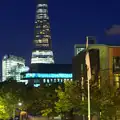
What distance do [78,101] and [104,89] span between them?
409 cm

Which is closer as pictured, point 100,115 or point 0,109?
point 100,115

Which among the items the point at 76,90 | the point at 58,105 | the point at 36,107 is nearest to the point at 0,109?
the point at 36,107

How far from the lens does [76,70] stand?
87438 mm

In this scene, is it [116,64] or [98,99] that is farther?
[116,64]

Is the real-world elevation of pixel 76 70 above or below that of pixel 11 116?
above

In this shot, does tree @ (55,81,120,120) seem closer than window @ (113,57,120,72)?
Yes

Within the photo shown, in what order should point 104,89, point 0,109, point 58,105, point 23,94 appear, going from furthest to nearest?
point 23,94 → point 0,109 → point 58,105 → point 104,89

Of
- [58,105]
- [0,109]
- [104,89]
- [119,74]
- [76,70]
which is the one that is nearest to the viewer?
[104,89]

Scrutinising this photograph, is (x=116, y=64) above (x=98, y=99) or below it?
above

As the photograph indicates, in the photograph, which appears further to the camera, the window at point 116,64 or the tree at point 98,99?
the window at point 116,64

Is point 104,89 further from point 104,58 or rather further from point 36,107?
point 36,107

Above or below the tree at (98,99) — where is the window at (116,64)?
above

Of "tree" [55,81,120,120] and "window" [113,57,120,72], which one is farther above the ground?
"window" [113,57,120,72]

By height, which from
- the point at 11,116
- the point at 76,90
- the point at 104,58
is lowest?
the point at 11,116
